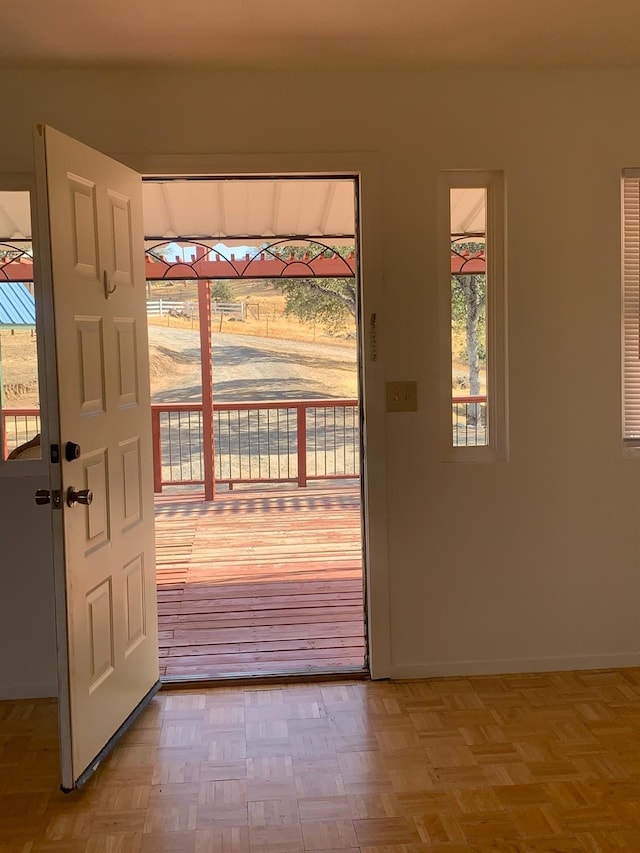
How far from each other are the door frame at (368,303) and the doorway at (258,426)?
0.27 feet

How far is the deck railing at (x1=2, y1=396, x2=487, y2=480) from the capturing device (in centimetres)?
752

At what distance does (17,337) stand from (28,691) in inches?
56.0

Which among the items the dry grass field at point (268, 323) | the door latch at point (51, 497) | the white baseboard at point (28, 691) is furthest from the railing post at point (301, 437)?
the door latch at point (51, 497)

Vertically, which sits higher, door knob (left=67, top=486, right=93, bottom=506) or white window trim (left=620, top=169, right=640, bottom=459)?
white window trim (left=620, top=169, right=640, bottom=459)

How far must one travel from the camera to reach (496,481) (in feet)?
10.7

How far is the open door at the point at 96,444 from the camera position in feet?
7.72

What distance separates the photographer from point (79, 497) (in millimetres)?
2416

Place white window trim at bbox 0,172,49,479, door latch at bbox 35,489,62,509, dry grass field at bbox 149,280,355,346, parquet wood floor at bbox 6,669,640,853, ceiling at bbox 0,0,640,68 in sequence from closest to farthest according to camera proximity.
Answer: parquet wood floor at bbox 6,669,640,853
door latch at bbox 35,489,62,509
ceiling at bbox 0,0,640,68
white window trim at bbox 0,172,49,479
dry grass field at bbox 149,280,355,346

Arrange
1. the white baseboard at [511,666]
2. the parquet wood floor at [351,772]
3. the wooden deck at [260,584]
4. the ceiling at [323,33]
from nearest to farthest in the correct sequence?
1. the parquet wood floor at [351,772]
2. the ceiling at [323,33]
3. the white baseboard at [511,666]
4. the wooden deck at [260,584]

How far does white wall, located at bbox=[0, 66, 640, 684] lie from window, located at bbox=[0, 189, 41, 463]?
0.68 ft

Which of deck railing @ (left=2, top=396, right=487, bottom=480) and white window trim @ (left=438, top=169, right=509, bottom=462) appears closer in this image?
white window trim @ (left=438, top=169, right=509, bottom=462)

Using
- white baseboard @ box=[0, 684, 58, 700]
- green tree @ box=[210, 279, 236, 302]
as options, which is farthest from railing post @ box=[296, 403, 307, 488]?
white baseboard @ box=[0, 684, 58, 700]

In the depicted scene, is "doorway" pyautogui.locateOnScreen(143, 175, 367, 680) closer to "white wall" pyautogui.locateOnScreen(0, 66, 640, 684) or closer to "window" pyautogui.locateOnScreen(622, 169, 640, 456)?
"white wall" pyautogui.locateOnScreen(0, 66, 640, 684)

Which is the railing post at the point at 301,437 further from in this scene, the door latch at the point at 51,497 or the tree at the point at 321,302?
the door latch at the point at 51,497
